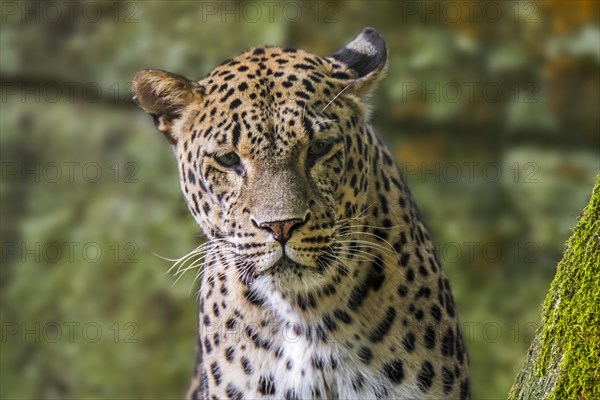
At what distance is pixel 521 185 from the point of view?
34.7 ft

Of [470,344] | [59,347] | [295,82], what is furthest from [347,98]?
[59,347]

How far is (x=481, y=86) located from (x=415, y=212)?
5091 mm

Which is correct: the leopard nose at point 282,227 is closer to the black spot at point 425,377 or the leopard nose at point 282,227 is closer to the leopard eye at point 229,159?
the leopard eye at point 229,159

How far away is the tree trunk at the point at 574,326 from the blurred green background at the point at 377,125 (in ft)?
22.4

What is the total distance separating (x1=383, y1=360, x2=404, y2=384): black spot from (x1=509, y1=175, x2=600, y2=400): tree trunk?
5.72ft

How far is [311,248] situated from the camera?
4.89 m

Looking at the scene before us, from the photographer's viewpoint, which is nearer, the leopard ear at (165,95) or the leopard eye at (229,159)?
the leopard eye at (229,159)

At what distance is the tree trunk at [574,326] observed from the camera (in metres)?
3.35

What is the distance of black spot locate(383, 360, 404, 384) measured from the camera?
5371 millimetres

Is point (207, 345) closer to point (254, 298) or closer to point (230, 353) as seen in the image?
point (230, 353)

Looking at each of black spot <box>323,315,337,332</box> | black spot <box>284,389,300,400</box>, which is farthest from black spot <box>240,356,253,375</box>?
black spot <box>323,315,337,332</box>
